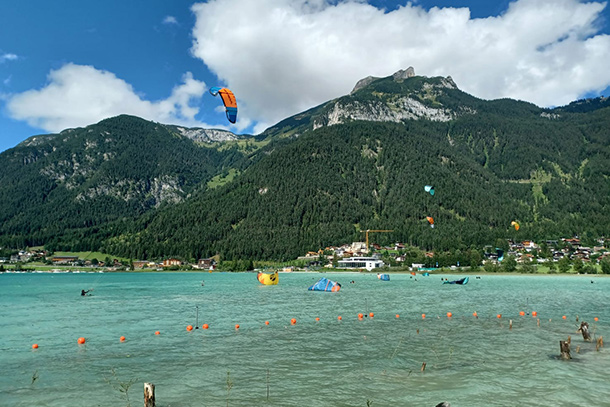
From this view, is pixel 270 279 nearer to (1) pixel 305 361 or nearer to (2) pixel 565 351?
(1) pixel 305 361

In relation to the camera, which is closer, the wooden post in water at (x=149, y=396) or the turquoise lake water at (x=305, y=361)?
the wooden post in water at (x=149, y=396)

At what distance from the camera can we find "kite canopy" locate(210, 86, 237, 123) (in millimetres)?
40000

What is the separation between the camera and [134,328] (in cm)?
3631

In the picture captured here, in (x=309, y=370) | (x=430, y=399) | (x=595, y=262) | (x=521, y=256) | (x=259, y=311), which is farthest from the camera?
(x=521, y=256)

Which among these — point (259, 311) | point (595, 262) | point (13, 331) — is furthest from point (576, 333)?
point (595, 262)

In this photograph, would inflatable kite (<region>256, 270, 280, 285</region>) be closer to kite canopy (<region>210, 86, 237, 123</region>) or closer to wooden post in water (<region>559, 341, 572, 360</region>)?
kite canopy (<region>210, 86, 237, 123</region>)

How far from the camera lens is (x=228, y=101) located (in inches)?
1628

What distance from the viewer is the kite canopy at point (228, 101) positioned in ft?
131

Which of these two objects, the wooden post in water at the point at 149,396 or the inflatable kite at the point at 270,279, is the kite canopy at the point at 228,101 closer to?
the wooden post in water at the point at 149,396

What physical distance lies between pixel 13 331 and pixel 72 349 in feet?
39.0

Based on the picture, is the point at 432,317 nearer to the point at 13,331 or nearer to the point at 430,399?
the point at 430,399

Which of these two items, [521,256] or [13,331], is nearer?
[13,331]

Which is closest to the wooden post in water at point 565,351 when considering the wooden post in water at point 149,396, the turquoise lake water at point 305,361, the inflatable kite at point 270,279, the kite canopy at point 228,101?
the turquoise lake water at point 305,361

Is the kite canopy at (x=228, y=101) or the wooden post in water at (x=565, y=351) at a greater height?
the kite canopy at (x=228, y=101)
